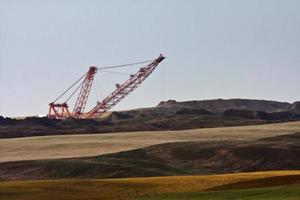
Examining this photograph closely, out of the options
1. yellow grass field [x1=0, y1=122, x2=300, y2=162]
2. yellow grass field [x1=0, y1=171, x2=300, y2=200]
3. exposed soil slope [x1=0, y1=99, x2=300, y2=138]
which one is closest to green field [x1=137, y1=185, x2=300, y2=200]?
yellow grass field [x1=0, y1=171, x2=300, y2=200]

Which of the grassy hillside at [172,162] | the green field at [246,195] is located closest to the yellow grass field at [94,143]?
the grassy hillside at [172,162]

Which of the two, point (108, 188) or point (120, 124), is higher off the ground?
point (120, 124)

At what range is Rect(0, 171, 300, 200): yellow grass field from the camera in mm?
44250

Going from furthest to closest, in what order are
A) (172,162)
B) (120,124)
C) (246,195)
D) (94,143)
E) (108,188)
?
(120,124)
(94,143)
(172,162)
(108,188)
(246,195)

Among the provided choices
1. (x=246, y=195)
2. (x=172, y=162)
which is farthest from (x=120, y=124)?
(x=246, y=195)

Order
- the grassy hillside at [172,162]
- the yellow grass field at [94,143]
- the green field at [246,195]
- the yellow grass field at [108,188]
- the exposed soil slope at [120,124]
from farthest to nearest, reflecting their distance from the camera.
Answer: the exposed soil slope at [120,124], the yellow grass field at [94,143], the grassy hillside at [172,162], the yellow grass field at [108,188], the green field at [246,195]

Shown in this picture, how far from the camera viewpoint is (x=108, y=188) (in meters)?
48.7

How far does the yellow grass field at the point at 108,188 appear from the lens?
1742 inches

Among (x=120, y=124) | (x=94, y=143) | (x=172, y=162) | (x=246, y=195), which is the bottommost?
(x=246, y=195)

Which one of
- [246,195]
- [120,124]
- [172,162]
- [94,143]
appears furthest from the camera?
[120,124]

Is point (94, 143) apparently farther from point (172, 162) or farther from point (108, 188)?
point (108, 188)

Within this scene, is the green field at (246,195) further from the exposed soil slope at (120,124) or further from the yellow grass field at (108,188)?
the exposed soil slope at (120,124)

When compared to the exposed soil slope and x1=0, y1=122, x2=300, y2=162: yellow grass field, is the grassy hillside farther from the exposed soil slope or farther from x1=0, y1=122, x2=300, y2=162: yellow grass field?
the exposed soil slope

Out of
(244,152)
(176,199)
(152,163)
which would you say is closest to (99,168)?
(152,163)
